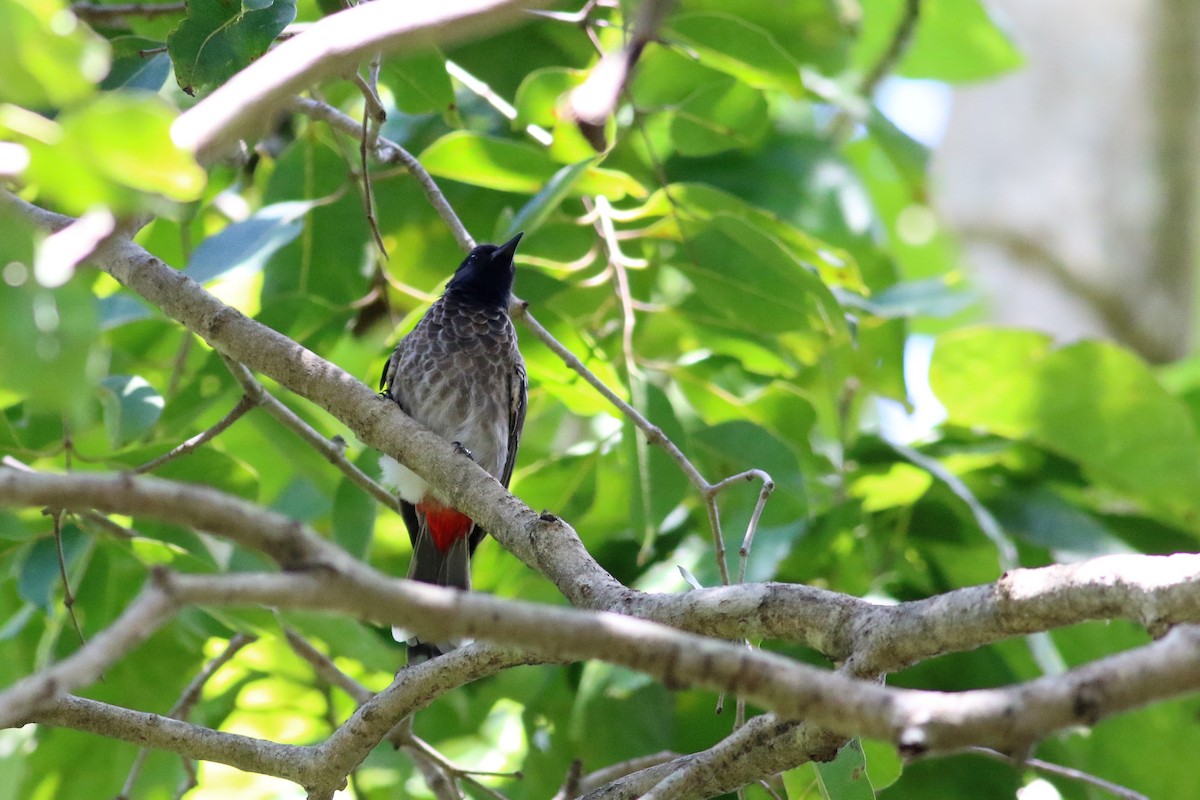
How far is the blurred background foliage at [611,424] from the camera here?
10.5ft

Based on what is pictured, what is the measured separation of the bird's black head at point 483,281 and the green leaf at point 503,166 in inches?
32.5

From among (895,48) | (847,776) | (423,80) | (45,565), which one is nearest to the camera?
(847,776)

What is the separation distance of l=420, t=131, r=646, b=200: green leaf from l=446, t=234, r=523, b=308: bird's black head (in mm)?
826

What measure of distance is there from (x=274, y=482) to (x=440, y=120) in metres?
1.47

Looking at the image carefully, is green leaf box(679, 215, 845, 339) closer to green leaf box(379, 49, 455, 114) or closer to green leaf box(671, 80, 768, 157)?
green leaf box(671, 80, 768, 157)

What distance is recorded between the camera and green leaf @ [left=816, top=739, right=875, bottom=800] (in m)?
2.04

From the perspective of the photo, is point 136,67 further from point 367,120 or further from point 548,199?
point 548,199

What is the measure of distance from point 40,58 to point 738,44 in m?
2.61

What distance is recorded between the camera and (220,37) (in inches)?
97.5

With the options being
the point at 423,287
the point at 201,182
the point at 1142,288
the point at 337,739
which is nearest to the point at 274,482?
the point at 423,287

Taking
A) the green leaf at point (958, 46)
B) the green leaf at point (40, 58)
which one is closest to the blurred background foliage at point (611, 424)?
the green leaf at point (958, 46)

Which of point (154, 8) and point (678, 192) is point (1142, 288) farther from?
point (154, 8)

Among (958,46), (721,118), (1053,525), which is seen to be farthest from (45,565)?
(958,46)

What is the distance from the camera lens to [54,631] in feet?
11.4
